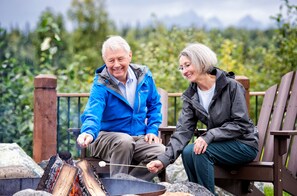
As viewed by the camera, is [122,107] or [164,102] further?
[164,102]

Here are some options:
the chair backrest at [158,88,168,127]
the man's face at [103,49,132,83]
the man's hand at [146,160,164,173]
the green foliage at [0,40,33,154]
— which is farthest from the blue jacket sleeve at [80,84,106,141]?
the green foliage at [0,40,33,154]

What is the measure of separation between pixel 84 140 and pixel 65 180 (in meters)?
0.48

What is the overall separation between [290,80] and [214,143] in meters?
1.24

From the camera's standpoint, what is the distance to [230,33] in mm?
18328

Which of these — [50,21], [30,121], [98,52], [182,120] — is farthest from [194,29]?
[182,120]

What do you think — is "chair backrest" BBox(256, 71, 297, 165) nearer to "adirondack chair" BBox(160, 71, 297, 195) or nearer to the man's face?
"adirondack chair" BBox(160, 71, 297, 195)

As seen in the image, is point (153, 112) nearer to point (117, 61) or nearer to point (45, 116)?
point (117, 61)

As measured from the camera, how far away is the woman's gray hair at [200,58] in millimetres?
4316

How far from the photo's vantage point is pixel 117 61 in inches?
175

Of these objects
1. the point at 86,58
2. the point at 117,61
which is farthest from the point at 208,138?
the point at 86,58

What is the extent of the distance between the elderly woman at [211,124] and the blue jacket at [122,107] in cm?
35

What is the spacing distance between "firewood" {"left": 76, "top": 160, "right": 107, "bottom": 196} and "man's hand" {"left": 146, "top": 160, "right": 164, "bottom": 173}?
0.47 meters

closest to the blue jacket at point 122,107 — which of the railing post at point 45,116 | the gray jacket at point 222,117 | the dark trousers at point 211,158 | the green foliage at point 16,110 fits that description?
the gray jacket at point 222,117

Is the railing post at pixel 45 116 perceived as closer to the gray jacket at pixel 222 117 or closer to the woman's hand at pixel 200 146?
the gray jacket at pixel 222 117
